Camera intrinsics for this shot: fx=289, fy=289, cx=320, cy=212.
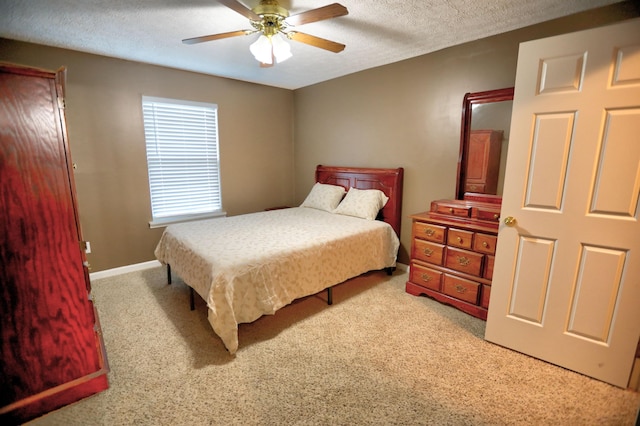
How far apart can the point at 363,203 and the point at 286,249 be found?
1.43 metres

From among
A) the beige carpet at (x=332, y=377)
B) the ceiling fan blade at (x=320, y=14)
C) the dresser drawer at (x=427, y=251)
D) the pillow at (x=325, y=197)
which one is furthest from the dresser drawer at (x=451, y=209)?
the ceiling fan blade at (x=320, y=14)

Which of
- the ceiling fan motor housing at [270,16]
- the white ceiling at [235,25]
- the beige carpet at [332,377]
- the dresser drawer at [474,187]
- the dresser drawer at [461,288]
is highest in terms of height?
the white ceiling at [235,25]

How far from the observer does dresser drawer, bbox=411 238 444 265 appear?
2674 mm

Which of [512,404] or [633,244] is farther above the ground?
[633,244]

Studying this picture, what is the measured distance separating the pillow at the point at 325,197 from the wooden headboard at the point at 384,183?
16cm

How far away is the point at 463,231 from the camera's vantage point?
250 cm

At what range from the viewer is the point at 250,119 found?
4.24m

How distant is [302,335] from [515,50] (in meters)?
2.99

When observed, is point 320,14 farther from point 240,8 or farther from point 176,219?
point 176,219

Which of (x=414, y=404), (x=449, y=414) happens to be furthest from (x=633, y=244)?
(x=414, y=404)

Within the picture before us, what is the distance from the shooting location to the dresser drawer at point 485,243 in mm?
2336

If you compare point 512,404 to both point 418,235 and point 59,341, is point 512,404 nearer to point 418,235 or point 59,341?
point 418,235

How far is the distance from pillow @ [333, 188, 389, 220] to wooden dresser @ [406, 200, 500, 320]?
65cm

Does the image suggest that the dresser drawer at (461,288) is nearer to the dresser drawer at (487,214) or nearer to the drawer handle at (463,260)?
the drawer handle at (463,260)
